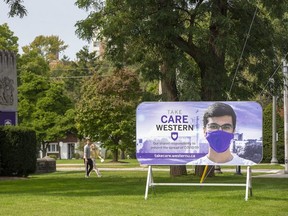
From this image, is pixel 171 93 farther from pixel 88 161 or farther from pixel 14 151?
pixel 14 151

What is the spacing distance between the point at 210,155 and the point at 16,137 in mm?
13751

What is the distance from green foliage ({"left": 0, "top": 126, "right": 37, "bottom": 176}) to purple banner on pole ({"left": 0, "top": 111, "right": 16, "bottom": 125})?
473 centimetres

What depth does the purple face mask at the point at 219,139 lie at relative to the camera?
17703mm

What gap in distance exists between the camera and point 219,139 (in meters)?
17.7

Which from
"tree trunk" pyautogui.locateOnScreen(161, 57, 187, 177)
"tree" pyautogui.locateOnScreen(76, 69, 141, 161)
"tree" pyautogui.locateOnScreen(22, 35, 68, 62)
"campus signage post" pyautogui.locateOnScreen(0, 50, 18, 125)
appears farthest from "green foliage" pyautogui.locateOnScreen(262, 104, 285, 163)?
"tree" pyautogui.locateOnScreen(22, 35, 68, 62)

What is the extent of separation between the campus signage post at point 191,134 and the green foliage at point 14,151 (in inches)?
504

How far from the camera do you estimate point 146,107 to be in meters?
18.1

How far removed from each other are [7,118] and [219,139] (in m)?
19.2

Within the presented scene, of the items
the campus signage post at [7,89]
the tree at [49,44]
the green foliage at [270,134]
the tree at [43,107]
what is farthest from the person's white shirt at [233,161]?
the tree at [49,44]

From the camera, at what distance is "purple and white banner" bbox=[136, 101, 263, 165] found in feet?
58.0

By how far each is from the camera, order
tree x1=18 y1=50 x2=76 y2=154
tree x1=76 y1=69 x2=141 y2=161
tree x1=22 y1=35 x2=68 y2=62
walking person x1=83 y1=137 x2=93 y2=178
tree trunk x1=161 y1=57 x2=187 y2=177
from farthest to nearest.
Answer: tree x1=22 y1=35 x2=68 y2=62 → tree x1=18 y1=50 x2=76 y2=154 → tree x1=76 y1=69 x2=141 y2=161 → walking person x1=83 y1=137 x2=93 y2=178 → tree trunk x1=161 y1=57 x2=187 y2=177

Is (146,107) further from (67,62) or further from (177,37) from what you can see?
(67,62)

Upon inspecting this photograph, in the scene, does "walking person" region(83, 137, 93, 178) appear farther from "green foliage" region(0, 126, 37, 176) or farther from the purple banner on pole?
the purple banner on pole

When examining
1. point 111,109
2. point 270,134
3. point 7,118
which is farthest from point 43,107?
point 7,118
